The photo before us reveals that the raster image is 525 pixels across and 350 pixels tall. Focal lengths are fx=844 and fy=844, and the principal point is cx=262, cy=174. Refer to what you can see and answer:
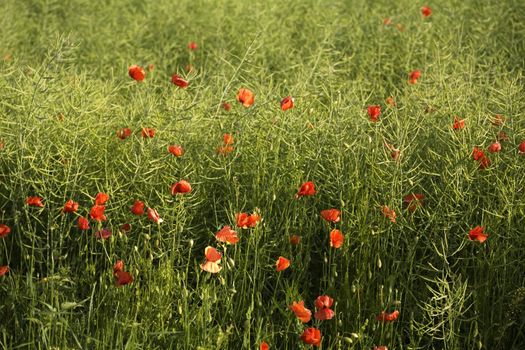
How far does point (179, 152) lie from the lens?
2422 mm

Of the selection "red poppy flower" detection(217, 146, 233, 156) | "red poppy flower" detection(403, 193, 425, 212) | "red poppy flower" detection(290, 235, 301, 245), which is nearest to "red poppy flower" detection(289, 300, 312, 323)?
"red poppy flower" detection(290, 235, 301, 245)

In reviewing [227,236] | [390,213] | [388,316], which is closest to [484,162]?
[390,213]

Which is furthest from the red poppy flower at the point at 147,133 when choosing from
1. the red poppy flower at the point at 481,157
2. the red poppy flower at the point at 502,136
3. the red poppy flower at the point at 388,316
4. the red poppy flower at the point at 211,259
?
the red poppy flower at the point at 502,136

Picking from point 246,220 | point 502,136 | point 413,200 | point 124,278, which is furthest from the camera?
point 502,136

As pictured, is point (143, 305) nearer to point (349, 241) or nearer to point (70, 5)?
point (349, 241)

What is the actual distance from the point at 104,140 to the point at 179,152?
0.57 meters

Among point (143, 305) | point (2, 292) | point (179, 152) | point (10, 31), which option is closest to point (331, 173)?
point (179, 152)

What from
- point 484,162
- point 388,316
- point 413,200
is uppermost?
point 484,162

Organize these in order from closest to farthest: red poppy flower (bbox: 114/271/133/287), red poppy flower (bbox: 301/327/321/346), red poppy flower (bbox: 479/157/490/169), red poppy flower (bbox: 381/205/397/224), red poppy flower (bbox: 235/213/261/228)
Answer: red poppy flower (bbox: 301/327/321/346), red poppy flower (bbox: 114/271/133/287), red poppy flower (bbox: 235/213/261/228), red poppy flower (bbox: 381/205/397/224), red poppy flower (bbox: 479/157/490/169)

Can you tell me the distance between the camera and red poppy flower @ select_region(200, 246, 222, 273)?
2.20 metres

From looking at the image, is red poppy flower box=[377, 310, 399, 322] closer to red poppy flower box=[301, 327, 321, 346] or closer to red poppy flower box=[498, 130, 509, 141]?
red poppy flower box=[301, 327, 321, 346]

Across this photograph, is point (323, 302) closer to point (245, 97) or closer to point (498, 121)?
point (245, 97)

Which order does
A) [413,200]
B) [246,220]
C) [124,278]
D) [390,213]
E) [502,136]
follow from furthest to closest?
[502,136] < [413,200] < [390,213] < [246,220] < [124,278]

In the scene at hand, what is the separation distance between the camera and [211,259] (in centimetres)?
220
